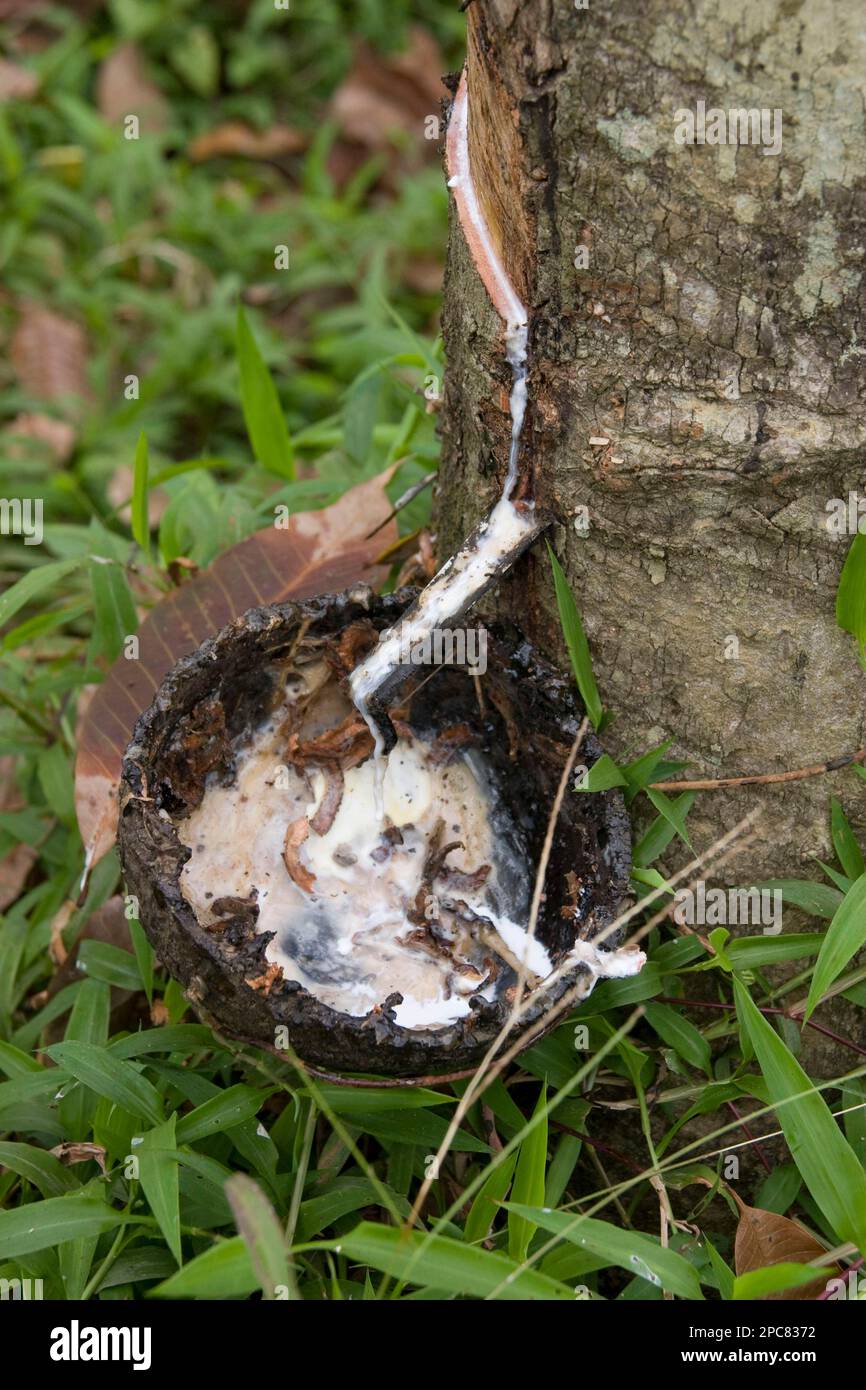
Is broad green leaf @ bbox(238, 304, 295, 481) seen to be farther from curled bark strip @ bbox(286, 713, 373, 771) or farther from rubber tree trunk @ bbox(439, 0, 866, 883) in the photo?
curled bark strip @ bbox(286, 713, 373, 771)

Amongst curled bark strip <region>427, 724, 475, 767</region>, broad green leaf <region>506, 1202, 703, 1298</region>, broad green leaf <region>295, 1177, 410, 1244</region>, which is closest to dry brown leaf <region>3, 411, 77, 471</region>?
curled bark strip <region>427, 724, 475, 767</region>

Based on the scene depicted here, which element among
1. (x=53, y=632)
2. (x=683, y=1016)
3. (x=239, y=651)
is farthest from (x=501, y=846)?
(x=53, y=632)

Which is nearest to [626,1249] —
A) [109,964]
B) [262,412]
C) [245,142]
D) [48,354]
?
[109,964]

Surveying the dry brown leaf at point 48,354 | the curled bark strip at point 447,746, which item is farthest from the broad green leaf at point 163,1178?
the dry brown leaf at point 48,354

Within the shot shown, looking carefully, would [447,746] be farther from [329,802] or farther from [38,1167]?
[38,1167]

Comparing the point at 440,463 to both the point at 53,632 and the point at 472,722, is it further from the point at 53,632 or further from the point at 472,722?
the point at 53,632
